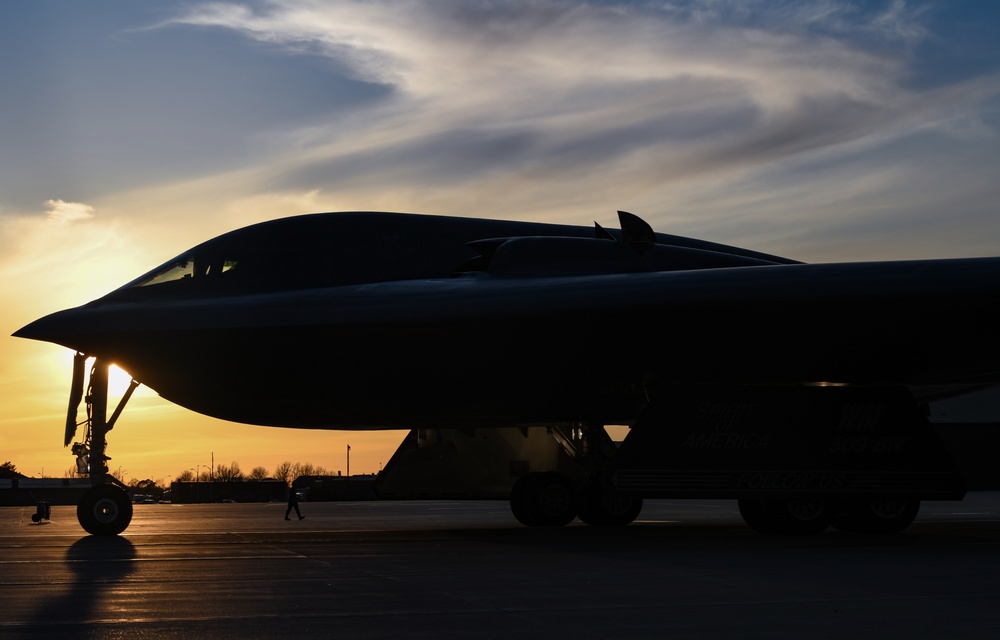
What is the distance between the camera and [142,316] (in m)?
17.9

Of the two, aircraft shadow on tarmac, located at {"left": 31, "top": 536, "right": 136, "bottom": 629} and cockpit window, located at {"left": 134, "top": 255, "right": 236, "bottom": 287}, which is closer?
aircraft shadow on tarmac, located at {"left": 31, "top": 536, "right": 136, "bottom": 629}

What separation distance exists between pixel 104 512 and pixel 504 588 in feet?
33.5

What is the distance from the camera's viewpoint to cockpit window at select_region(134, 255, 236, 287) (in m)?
18.8

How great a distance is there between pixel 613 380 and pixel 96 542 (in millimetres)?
8384

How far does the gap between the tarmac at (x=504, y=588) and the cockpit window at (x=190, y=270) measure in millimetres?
4527

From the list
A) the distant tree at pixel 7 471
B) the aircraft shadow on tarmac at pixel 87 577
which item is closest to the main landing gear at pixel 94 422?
the aircraft shadow on tarmac at pixel 87 577

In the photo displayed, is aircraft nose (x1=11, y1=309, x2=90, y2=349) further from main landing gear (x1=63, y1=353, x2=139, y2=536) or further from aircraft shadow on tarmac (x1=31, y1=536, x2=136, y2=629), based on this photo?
aircraft shadow on tarmac (x1=31, y1=536, x2=136, y2=629)

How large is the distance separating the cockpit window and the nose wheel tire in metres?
3.52

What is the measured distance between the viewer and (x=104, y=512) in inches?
706

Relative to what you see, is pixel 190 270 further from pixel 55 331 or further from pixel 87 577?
pixel 87 577

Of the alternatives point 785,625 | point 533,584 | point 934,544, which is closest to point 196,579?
point 533,584

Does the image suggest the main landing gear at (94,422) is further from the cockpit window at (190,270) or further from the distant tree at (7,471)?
the distant tree at (7,471)

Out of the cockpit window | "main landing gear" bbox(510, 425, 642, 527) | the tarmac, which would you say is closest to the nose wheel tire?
the tarmac

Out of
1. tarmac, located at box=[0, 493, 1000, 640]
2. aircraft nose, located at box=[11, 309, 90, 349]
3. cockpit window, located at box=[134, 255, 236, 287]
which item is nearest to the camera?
tarmac, located at box=[0, 493, 1000, 640]
